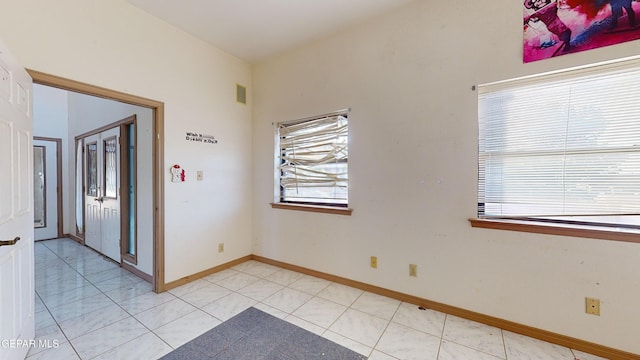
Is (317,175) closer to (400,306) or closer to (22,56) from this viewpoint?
(400,306)

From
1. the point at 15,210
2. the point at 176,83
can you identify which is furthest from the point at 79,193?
the point at 15,210

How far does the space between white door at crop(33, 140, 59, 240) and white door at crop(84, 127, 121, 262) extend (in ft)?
4.10

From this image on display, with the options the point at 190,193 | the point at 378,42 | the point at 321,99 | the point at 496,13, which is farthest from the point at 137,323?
the point at 496,13

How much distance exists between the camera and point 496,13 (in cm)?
214

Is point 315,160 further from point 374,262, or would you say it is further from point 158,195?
point 158,195

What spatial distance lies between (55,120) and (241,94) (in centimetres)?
462

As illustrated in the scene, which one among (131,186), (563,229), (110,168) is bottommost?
(563,229)

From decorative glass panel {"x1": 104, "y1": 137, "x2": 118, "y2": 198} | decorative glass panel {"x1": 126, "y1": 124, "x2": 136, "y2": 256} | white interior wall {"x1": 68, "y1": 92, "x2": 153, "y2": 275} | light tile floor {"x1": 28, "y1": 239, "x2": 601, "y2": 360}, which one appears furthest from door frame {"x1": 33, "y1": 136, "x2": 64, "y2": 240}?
decorative glass panel {"x1": 126, "y1": 124, "x2": 136, "y2": 256}

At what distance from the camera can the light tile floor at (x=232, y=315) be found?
189cm

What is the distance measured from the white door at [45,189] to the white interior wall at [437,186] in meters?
5.54

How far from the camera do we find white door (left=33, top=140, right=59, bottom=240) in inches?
197

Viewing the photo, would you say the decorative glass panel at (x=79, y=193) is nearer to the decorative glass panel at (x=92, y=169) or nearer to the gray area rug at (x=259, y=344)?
the decorative glass panel at (x=92, y=169)

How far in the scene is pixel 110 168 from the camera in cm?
397

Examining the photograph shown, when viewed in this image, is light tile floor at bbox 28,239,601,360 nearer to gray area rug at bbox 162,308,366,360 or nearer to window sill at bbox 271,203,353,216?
gray area rug at bbox 162,308,366,360
